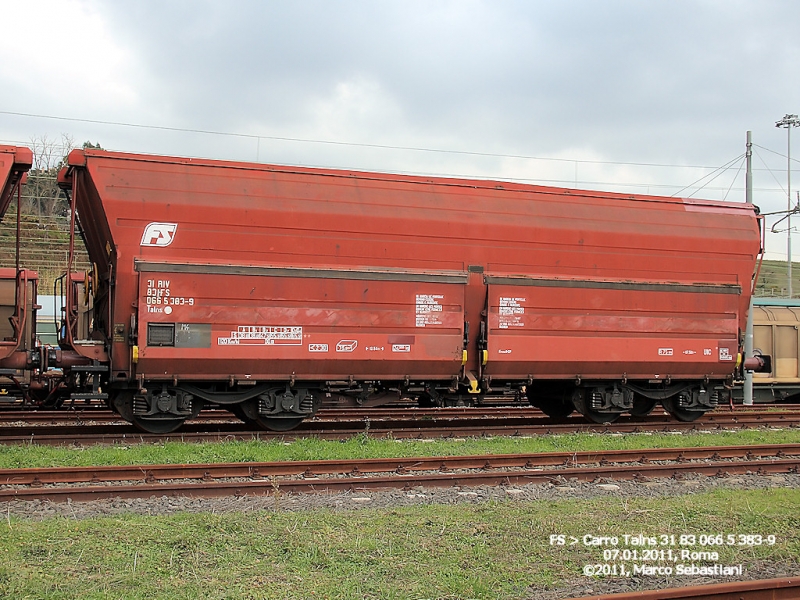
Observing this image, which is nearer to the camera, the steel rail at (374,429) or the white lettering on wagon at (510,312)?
the steel rail at (374,429)

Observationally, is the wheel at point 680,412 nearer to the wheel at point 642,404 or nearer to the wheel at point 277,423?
the wheel at point 642,404

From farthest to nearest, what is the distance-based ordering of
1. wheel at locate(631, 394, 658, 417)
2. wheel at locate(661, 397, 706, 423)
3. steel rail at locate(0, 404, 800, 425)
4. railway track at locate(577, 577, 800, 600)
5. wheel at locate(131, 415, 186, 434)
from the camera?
wheel at locate(631, 394, 658, 417) → wheel at locate(661, 397, 706, 423) → steel rail at locate(0, 404, 800, 425) → wheel at locate(131, 415, 186, 434) → railway track at locate(577, 577, 800, 600)

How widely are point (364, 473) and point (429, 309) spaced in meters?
3.60

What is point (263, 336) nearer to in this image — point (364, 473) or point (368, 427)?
point (368, 427)

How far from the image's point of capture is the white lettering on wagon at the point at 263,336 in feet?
36.5

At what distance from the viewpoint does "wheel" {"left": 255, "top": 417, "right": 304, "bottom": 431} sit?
11.9 meters

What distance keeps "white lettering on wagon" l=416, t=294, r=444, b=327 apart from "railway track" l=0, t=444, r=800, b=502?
2.99m

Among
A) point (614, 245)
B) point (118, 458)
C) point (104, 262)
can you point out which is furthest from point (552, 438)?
point (104, 262)

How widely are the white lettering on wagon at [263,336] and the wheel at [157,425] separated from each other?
5.51ft

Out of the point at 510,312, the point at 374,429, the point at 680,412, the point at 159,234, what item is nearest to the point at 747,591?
the point at 510,312

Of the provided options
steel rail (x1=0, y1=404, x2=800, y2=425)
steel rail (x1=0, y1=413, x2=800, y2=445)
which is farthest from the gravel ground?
steel rail (x1=0, y1=404, x2=800, y2=425)

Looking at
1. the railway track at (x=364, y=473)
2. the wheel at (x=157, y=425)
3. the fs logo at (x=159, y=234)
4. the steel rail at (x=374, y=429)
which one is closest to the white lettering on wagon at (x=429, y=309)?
the steel rail at (x=374, y=429)

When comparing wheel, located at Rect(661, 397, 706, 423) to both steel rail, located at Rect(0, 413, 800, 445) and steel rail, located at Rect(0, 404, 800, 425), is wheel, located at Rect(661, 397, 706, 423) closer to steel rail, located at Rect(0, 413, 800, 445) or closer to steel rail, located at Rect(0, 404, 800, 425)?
steel rail, located at Rect(0, 413, 800, 445)

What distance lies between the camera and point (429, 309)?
11977 millimetres
